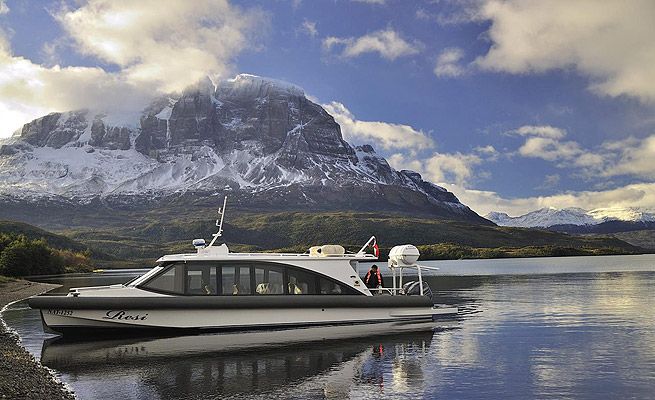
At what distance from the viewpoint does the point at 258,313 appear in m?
26.2

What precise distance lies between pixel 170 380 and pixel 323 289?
10.3 m

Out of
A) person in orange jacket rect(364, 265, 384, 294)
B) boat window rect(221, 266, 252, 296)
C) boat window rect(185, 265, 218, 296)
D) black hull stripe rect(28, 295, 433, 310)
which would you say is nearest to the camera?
black hull stripe rect(28, 295, 433, 310)

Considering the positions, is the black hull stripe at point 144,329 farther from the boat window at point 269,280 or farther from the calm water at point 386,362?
the boat window at point 269,280

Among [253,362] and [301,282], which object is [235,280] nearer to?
[301,282]

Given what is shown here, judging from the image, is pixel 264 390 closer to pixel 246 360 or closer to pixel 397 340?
pixel 246 360

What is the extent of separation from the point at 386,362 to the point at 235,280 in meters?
8.45

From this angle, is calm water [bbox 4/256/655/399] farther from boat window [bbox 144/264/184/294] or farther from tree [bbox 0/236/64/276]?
tree [bbox 0/236/64/276]

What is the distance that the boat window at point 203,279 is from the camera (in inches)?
1025

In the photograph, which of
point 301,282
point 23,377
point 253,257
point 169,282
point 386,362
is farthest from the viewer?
point 301,282

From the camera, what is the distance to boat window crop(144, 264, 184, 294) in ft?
84.3

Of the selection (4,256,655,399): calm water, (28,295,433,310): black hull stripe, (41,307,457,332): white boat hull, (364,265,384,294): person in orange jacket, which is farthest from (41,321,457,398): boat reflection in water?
(364,265,384,294): person in orange jacket

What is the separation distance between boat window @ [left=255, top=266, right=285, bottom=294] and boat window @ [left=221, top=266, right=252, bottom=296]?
0.41m

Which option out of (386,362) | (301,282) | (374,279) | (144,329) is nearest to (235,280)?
(301,282)

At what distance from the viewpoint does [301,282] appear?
26969 millimetres
